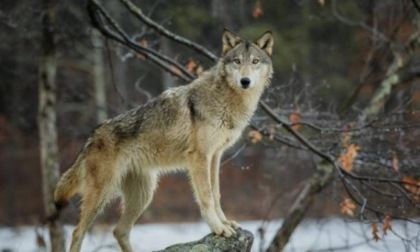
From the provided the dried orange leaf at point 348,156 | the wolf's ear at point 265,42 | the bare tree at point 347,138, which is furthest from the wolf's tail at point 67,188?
the dried orange leaf at point 348,156

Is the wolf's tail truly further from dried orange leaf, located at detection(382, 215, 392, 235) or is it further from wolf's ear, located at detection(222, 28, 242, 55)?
dried orange leaf, located at detection(382, 215, 392, 235)

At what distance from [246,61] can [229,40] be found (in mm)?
449

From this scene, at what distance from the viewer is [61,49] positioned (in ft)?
39.8

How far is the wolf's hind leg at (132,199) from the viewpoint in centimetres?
687

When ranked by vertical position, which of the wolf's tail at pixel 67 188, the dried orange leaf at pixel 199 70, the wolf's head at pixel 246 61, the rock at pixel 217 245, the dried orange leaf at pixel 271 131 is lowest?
the rock at pixel 217 245

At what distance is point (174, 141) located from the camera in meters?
6.61

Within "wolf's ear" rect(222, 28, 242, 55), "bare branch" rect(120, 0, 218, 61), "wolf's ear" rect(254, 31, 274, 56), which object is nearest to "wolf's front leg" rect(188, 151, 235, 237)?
"wolf's ear" rect(222, 28, 242, 55)

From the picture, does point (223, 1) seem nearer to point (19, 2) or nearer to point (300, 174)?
point (300, 174)

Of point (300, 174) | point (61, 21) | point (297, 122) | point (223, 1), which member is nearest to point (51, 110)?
point (61, 21)

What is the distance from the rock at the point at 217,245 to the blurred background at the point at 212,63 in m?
2.37

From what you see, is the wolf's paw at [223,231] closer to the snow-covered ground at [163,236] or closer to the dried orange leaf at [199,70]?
the dried orange leaf at [199,70]

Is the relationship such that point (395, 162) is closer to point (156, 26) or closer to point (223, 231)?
point (223, 231)

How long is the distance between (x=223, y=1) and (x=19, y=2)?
786 centimetres

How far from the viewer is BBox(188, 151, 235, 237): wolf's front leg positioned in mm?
6145
